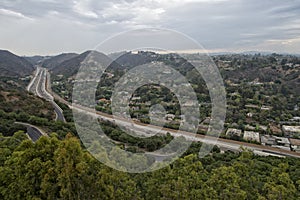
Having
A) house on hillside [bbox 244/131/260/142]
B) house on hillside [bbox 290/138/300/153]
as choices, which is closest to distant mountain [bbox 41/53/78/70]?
house on hillside [bbox 244/131/260/142]

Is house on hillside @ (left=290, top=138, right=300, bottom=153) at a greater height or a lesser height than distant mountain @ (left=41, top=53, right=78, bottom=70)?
lesser

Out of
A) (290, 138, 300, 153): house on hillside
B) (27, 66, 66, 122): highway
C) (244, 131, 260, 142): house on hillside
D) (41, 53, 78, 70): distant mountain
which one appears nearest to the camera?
(290, 138, 300, 153): house on hillside

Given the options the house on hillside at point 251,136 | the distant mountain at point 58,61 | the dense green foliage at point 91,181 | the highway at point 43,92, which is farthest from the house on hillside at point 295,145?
the distant mountain at point 58,61

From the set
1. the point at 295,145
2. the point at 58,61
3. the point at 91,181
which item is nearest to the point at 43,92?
the point at 295,145

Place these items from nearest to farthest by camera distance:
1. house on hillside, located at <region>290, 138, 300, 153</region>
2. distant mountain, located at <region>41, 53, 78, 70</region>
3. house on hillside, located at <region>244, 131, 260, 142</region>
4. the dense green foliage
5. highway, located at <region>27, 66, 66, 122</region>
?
the dense green foliage < house on hillside, located at <region>290, 138, 300, 153</region> < house on hillside, located at <region>244, 131, 260, 142</region> < highway, located at <region>27, 66, 66, 122</region> < distant mountain, located at <region>41, 53, 78, 70</region>

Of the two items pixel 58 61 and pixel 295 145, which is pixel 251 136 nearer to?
pixel 295 145

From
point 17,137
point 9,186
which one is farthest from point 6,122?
point 9,186

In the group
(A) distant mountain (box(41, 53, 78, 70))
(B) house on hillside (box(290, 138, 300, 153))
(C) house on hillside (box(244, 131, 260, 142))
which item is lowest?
(B) house on hillside (box(290, 138, 300, 153))

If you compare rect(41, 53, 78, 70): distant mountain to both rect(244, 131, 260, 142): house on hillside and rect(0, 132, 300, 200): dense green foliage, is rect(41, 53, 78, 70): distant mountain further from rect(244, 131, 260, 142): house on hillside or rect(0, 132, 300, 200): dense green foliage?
rect(0, 132, 300, 200): dense green foliage
